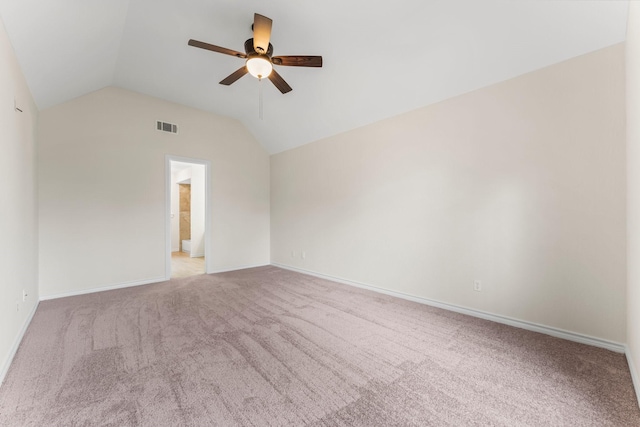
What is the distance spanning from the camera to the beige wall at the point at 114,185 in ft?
12.3

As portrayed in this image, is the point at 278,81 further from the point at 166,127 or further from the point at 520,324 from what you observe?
the point at 520,324

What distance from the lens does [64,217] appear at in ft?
12.5

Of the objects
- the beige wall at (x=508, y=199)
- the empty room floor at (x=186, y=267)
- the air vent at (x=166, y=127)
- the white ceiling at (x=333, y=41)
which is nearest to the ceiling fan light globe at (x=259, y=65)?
the white ceiling at (x=333, y=41)

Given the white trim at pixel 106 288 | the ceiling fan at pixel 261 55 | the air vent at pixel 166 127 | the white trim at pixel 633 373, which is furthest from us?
the air vent at pixel 166 127

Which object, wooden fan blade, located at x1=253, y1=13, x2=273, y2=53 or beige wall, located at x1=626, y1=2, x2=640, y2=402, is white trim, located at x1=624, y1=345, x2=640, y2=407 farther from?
wooden fan blade, located at x1=253, y1=13, x2=273, y2=53

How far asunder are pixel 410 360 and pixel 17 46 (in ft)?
14.1

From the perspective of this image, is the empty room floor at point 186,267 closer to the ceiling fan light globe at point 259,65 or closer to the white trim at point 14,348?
the white trim at point 14,348

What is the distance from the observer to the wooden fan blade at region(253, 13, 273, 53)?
219cm

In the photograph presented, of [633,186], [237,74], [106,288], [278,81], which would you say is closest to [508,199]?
[633,186]

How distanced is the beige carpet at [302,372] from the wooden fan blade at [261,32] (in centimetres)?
273

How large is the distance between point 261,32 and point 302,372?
2825mm

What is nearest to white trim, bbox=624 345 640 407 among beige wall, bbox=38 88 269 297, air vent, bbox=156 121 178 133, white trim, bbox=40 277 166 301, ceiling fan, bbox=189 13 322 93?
ceiling fan, bbox=189 13 322 93

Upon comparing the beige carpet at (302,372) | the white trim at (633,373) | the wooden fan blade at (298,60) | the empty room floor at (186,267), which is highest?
the wooden fan blade at (298,60)

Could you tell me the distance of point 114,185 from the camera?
421cm
